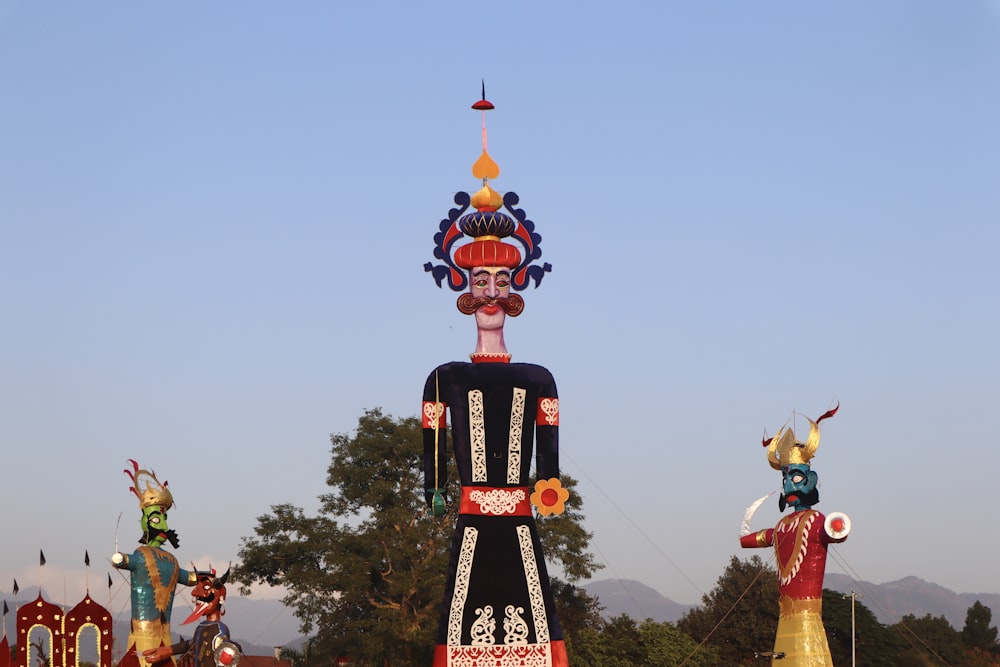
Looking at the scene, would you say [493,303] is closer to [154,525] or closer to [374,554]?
[154,525]

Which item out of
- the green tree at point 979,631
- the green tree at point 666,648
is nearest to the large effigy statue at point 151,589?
the green tree at point 666,648

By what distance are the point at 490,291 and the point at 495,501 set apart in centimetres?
249

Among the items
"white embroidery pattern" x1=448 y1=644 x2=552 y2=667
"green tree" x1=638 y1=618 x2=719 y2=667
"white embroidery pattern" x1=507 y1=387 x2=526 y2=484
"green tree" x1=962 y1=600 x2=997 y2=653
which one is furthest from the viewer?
"green tree" x1=962 y1=600 x2=997 y2=653

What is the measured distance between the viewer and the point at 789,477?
62.7 ft

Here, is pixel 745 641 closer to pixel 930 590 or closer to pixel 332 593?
pixel 332 593

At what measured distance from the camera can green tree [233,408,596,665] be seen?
33.2 m

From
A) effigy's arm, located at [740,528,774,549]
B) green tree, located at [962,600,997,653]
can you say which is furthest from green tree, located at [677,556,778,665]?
effigy's arm, located at [740,528,774,549]

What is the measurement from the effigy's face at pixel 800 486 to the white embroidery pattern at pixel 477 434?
3.38 metres

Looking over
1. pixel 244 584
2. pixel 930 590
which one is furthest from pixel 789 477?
pixel 930 590

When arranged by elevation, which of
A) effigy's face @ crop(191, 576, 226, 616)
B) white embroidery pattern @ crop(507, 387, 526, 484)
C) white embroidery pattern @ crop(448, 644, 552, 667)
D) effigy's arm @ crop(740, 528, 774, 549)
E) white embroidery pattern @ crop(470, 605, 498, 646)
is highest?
white embroidery pattern @ crop(507, 387, 526, 484)

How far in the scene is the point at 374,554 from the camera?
33469 mm

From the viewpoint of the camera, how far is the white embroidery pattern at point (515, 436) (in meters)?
19.4

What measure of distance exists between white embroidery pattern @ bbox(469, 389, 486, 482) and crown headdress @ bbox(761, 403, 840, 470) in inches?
129

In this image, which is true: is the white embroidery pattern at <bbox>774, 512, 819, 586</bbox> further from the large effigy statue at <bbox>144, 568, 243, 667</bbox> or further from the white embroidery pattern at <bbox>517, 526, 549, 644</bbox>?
the large effigy statue at <bbox>144, 568, 243, 667</bbox>
